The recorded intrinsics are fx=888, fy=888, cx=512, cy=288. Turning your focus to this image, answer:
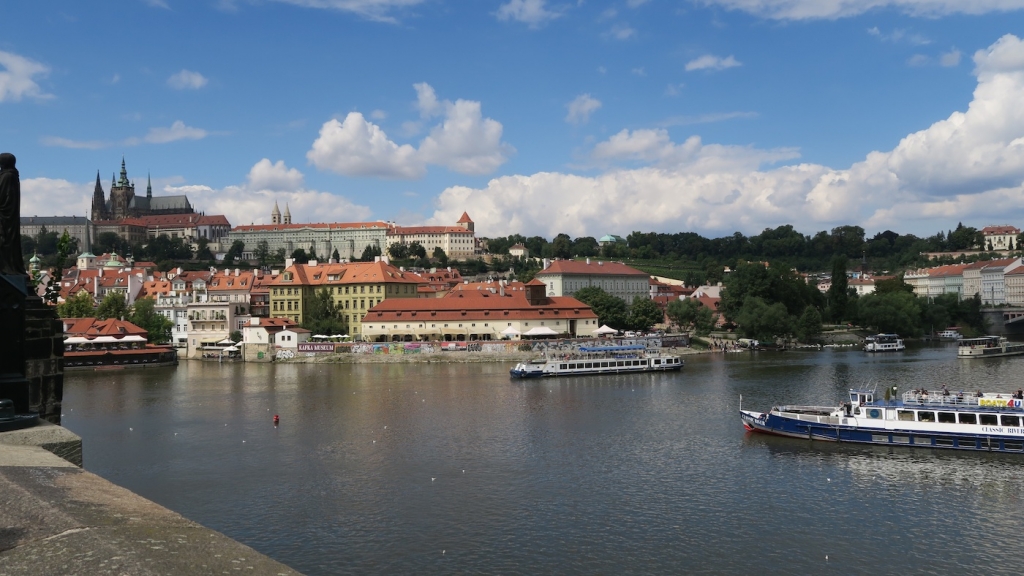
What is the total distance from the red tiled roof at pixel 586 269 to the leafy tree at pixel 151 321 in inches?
1395

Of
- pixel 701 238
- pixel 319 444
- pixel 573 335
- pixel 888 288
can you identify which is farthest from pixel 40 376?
pixel 701 238

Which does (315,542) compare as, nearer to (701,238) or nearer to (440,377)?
(440,377)

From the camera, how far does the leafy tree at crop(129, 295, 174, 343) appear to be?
2574 inches

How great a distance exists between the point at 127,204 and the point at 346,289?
11746cm

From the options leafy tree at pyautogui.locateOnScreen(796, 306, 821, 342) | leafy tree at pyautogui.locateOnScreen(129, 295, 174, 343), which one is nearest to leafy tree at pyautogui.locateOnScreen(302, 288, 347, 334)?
leafy tree at pyautogui.locateOnScreen(129, 295, 174, 343)

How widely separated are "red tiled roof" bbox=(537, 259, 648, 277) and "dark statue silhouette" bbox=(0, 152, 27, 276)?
250 feet

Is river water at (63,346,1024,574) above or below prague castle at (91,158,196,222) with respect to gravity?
below

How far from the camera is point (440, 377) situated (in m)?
47.2

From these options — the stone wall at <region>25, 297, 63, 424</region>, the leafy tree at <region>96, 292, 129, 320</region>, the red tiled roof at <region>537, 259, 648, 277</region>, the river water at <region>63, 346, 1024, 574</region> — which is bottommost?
the river water at <region>63, 346, 1024, 574</region>

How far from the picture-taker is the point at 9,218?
9508 mm

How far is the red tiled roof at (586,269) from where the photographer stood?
8617 centimetres

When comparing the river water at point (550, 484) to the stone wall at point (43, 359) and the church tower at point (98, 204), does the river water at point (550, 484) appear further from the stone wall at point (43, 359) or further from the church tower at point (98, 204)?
the church tower at point (98, 204)

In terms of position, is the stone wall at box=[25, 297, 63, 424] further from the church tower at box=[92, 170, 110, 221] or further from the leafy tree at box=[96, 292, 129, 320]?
the church tower at box=[92, 170, 110, 221]

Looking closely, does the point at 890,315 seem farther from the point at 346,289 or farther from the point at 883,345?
the point at 346,289
